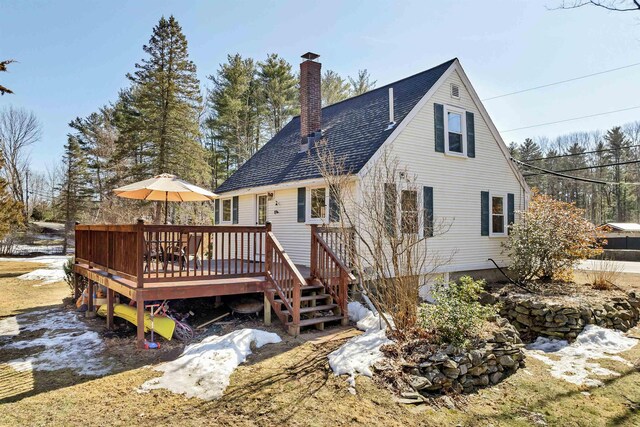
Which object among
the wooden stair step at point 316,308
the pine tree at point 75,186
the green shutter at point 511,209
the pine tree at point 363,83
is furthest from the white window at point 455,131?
the pine tree at point 75,186

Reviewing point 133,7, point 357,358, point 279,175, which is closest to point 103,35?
point 133,7

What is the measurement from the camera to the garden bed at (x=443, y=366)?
184 inches

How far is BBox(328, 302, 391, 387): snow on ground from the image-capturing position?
4902 millimetres

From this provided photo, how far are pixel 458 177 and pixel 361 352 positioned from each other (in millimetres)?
7594

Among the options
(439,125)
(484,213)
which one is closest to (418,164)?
(439,125)

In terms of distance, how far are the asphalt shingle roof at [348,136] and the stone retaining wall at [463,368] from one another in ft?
15.8

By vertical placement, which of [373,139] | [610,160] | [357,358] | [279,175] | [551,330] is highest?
[610,160]

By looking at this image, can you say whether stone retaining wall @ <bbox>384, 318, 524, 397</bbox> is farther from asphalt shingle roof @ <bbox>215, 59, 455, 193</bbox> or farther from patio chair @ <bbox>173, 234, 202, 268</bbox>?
asphalt shingle roof @ <bbox>215, 59, 455, 193</bbox>

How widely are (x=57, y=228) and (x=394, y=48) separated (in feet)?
105

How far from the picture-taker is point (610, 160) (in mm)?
33312

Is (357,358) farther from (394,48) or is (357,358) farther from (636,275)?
(636,275)

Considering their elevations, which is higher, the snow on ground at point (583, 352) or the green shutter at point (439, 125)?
the green shutter at point (439, 125)

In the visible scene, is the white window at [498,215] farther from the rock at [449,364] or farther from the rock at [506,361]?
the rock at [449,364]

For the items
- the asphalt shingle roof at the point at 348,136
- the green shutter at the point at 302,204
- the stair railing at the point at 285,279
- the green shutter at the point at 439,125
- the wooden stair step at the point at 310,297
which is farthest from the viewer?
the green shutter at the point at 439,125
